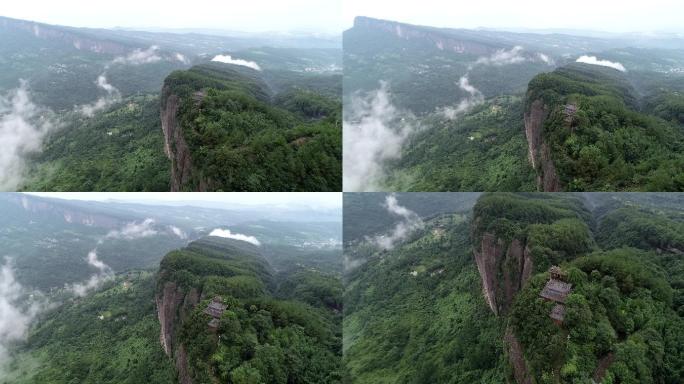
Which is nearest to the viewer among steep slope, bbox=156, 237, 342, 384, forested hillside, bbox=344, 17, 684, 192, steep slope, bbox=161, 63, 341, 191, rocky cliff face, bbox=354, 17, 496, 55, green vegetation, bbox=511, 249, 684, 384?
green vegetation, bbox=511, 249, 684, 384

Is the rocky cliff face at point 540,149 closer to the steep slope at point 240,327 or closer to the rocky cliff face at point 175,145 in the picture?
the steep slope at point 240,327

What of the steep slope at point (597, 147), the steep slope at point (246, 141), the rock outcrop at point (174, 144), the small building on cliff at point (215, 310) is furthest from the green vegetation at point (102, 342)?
the steep slope at point (597, 147)

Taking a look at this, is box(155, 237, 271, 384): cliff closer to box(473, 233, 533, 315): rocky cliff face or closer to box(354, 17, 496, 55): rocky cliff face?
box(473, 233, 533, 315): rocky cliff face

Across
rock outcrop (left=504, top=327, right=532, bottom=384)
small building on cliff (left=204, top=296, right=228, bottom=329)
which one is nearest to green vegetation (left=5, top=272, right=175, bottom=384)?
small building on cliff (left=204, top=296, right=228, bottom=329)

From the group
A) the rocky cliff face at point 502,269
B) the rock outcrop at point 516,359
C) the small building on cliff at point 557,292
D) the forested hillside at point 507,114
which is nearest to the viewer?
the small building on cliff at point 557,292

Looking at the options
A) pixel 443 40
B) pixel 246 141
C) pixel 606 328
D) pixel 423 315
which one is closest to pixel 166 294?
pixel 246 141

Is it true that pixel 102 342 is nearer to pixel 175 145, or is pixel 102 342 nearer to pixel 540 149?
pixel 175 145
